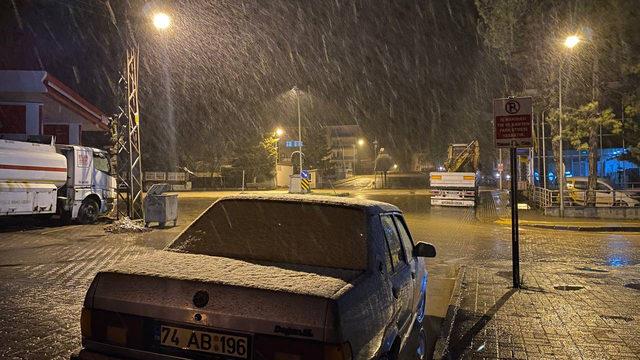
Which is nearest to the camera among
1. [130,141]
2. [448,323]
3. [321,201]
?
[321,201]

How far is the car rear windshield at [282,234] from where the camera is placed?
368 centimetres

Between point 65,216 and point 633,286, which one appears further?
point 65,216

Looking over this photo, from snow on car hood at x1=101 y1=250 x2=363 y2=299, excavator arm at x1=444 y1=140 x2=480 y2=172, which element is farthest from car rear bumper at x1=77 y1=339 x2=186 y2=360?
excavator arm at x1=444 y1=140 x2=480 y2=172

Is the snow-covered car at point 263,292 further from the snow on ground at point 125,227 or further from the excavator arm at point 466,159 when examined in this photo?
the excavator arm at point 466,159

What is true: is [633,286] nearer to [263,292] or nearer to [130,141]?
[263,292]

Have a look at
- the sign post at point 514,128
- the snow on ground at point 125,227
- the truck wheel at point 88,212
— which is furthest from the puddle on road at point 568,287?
the truck wheel at point 88,212

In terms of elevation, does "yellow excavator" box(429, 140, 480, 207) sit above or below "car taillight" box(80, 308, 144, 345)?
above

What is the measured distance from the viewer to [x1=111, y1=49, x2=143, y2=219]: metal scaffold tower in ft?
57.0

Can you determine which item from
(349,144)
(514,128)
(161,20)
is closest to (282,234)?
(514,128)

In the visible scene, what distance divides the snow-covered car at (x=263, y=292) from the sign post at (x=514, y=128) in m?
4.78

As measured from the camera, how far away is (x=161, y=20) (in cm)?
1527

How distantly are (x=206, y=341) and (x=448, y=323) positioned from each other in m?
4.04

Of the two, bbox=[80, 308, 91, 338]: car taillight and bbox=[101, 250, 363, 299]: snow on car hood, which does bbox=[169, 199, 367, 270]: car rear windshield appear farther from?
bbox=[80, 308, 91, 338]: car taillight

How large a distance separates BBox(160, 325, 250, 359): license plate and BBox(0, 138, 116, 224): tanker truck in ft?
49.4
